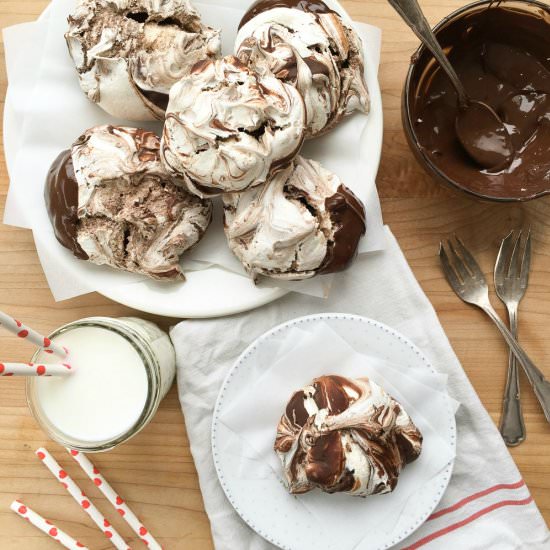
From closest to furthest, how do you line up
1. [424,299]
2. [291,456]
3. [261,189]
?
1. [261,189]
2. [291,456]
3. [424,299]

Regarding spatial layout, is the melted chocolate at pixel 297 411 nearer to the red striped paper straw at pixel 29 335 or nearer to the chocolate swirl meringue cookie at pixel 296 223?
the chocolate swirl meringue cookie at pixel 296 223

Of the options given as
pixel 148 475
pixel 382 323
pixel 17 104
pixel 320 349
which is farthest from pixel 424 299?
pixel 17 104

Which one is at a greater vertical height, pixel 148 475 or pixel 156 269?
pixel 156 269

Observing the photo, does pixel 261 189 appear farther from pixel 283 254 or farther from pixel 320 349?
pixel 320 349

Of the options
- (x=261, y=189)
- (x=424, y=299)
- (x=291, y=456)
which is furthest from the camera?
(x=424, y=299)

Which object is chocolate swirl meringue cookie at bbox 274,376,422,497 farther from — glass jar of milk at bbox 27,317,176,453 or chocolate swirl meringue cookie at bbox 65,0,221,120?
chocolate swirl meringue cookie at bbox 65,0,221,120

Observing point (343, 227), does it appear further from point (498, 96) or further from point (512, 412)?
point (512, 412)
